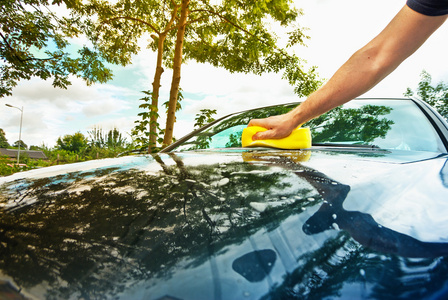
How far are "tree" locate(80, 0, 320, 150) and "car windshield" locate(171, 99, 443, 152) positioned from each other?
512 cm

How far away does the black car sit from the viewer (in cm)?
41

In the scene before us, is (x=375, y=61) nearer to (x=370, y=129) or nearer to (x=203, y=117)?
(x=370, y=129)

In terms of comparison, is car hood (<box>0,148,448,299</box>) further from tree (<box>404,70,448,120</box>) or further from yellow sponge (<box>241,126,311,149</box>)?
tree (<box>404,70,448,120</box>)

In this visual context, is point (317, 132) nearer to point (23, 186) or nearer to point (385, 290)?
point (385, 290)

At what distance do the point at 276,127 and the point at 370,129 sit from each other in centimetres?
62

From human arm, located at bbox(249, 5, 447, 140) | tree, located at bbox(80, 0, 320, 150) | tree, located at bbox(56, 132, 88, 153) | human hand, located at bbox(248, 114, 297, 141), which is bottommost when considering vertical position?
human hand, located at bbox(248, 114, 297, 141)

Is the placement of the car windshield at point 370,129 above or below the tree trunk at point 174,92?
below

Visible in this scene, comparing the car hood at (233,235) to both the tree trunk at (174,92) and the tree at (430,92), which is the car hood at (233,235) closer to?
the tree trunk at (174,92)

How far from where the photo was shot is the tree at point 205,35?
746cm

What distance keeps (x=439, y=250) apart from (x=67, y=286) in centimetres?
61

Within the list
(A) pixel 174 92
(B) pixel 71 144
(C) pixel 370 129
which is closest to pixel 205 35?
(A) pixel 174 92

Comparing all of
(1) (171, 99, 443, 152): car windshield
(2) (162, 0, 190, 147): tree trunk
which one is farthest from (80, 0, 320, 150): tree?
(1) (171, 99, 443, 152): car windshield

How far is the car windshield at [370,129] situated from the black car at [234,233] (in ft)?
1.67

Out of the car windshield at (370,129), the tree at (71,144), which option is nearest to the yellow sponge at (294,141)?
the car windshield at (370,129)
